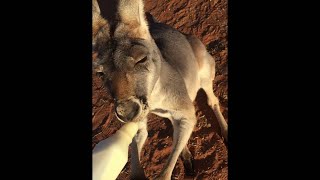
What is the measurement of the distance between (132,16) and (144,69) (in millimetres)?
244

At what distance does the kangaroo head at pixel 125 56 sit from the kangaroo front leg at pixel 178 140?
34cm

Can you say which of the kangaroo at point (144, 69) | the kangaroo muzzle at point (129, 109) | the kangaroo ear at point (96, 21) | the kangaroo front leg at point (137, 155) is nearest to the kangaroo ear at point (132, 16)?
the kangaroo at point (144, 69)

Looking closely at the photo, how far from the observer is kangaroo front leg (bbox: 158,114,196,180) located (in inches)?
75.7

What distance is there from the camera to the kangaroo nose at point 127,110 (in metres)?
1.58

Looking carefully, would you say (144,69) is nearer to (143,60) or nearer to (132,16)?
(143,60)

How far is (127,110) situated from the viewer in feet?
5.21

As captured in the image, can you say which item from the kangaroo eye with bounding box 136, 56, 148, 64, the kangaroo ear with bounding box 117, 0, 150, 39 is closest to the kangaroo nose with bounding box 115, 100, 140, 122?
the kangaroo eye with bounding box 136, 56, 148, 64

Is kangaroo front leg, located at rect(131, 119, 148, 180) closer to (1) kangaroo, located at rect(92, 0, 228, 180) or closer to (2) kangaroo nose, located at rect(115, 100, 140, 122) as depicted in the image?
(1) kangaroo, located at rect(92, 0, 228, 180)

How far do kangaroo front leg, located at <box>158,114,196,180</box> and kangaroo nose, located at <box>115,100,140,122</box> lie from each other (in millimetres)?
430
